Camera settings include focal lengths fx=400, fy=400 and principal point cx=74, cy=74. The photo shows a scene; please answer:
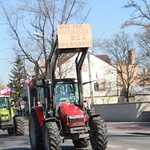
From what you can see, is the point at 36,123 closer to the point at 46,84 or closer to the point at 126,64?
the point at 46,84

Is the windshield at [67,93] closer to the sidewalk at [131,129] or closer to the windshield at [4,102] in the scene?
the sidewalk at [131,129]

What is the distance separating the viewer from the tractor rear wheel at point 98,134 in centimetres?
1188

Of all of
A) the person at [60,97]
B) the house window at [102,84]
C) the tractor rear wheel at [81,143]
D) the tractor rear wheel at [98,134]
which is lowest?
the tractor rear wheel at [81,143]

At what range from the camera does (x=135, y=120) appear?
107ft

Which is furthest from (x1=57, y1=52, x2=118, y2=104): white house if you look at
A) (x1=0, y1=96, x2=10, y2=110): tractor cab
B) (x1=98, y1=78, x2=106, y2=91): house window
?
(x1=0, y1=96, x2=10, y2=110): tractor cab

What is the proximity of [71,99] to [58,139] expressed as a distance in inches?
68.1

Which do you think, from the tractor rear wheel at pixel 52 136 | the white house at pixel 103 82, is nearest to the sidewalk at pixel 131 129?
the tractor rear wheel at pixel 52 136

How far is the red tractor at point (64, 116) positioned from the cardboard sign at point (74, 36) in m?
0.30

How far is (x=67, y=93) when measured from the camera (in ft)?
42.4

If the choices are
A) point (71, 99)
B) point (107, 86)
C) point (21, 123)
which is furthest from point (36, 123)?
point (107, 86)

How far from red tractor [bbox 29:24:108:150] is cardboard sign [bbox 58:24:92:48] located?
0.98 ft

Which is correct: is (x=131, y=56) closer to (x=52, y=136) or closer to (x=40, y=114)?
(x=40, y=114)

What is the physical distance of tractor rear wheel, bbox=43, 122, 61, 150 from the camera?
37.9ft

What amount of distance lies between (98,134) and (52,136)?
1.38 m
